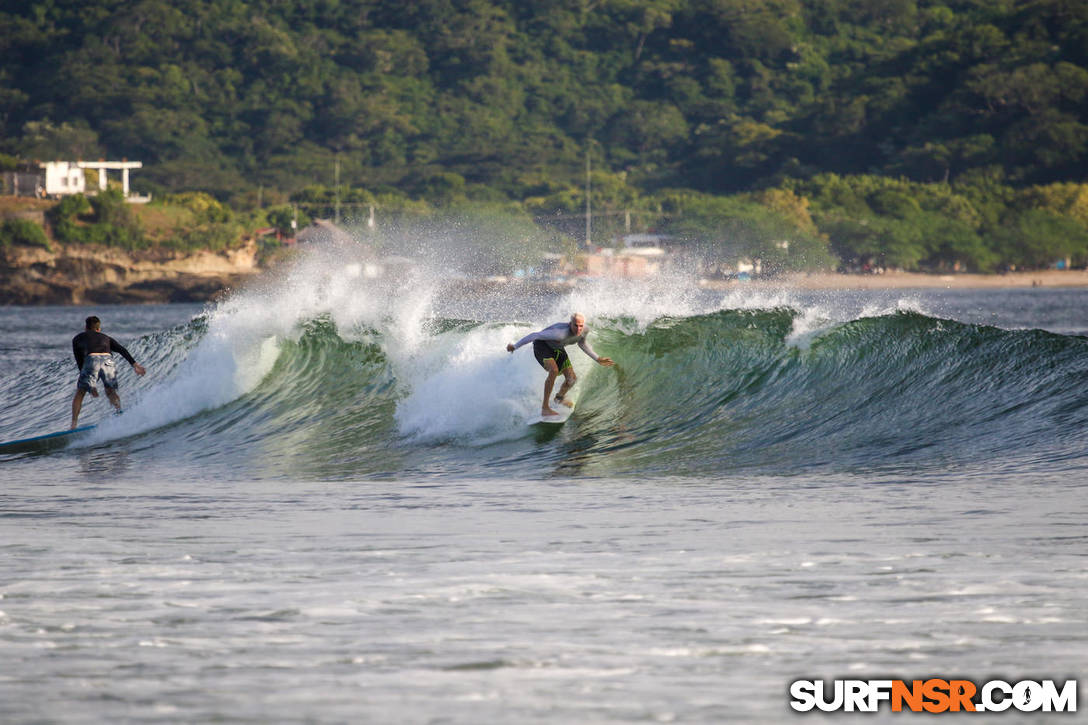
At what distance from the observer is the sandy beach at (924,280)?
13638cm

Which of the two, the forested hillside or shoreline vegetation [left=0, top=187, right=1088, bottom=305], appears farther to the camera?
the forested hillside

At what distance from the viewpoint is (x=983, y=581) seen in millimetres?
7516

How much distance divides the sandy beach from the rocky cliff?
4616 centimetres

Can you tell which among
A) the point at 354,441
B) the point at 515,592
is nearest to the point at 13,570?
the point at 515,592

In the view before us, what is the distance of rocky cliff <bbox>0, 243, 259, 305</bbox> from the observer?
381 feet

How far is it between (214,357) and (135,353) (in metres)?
3.66

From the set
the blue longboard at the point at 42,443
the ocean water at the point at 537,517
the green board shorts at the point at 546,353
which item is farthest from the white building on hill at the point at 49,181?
the green board shorts at the point at 546,353

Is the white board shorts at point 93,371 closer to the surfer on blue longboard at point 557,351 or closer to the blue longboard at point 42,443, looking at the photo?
the blue longboard at point 42,443

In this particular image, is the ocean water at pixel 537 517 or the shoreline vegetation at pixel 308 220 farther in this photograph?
the shoreline vegetation at pixel 308 220

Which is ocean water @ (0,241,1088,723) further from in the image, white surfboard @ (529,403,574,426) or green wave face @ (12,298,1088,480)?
→ white surfboard @ (529,403,574,426)

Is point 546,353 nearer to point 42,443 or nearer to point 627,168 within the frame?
point 42,443

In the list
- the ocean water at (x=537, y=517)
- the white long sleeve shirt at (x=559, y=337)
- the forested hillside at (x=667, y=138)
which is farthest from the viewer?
the forested hillside at (x=667, y=138)

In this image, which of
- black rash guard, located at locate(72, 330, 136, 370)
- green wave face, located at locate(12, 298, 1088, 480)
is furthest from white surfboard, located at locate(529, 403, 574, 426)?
black rash guard, located at locate(72, 330, 136, 370)

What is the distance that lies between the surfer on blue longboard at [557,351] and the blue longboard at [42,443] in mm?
5248
